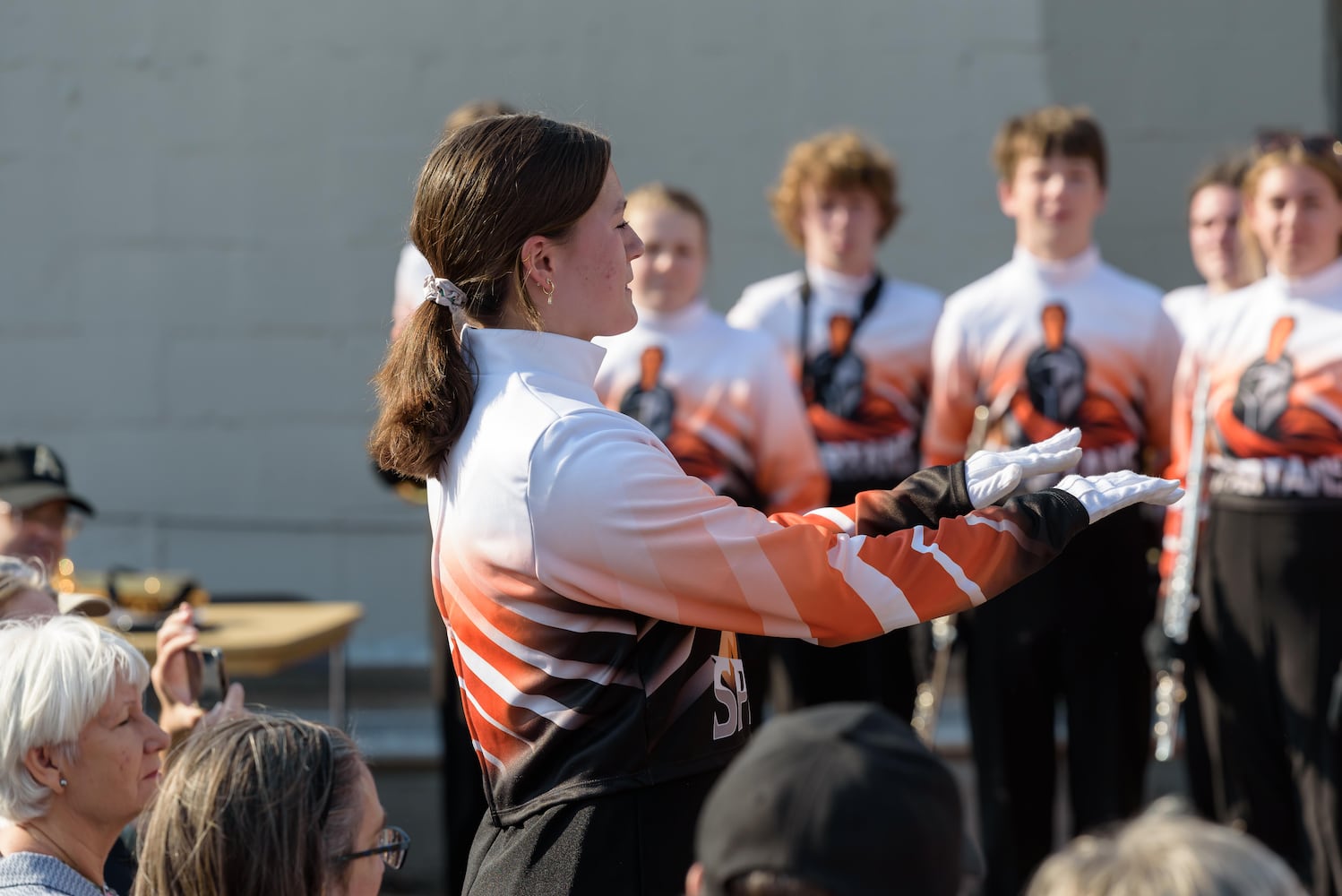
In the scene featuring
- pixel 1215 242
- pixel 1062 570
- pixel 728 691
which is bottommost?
pixel 1062 570

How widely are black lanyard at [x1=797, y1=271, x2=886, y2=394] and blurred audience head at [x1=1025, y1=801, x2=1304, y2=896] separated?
11.1ft

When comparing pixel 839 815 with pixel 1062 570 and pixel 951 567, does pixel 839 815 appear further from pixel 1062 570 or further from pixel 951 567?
pixel 1062 570

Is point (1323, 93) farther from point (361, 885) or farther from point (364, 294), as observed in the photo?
point (361, 885)

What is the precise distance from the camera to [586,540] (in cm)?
179

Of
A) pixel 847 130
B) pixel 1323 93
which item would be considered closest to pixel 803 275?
pixel 847 130

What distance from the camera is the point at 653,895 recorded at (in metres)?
1.86

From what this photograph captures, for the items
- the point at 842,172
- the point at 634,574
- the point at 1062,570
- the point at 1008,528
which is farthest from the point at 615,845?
the point at 842,172

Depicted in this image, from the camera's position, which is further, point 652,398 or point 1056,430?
point 652,398

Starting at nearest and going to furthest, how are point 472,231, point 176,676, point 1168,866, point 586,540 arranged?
point 1168,866 < point 586,540 < point 472,231 < point 176,676

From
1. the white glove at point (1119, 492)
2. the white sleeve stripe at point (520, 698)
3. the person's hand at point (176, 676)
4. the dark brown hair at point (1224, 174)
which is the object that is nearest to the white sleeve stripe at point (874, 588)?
the white glove at point (1119, 492)

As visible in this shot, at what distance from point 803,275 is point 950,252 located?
835mm

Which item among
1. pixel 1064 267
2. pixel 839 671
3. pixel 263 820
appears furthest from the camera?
pixel 839 671

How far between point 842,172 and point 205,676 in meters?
2.67

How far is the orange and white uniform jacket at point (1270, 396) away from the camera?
379 centimetres
